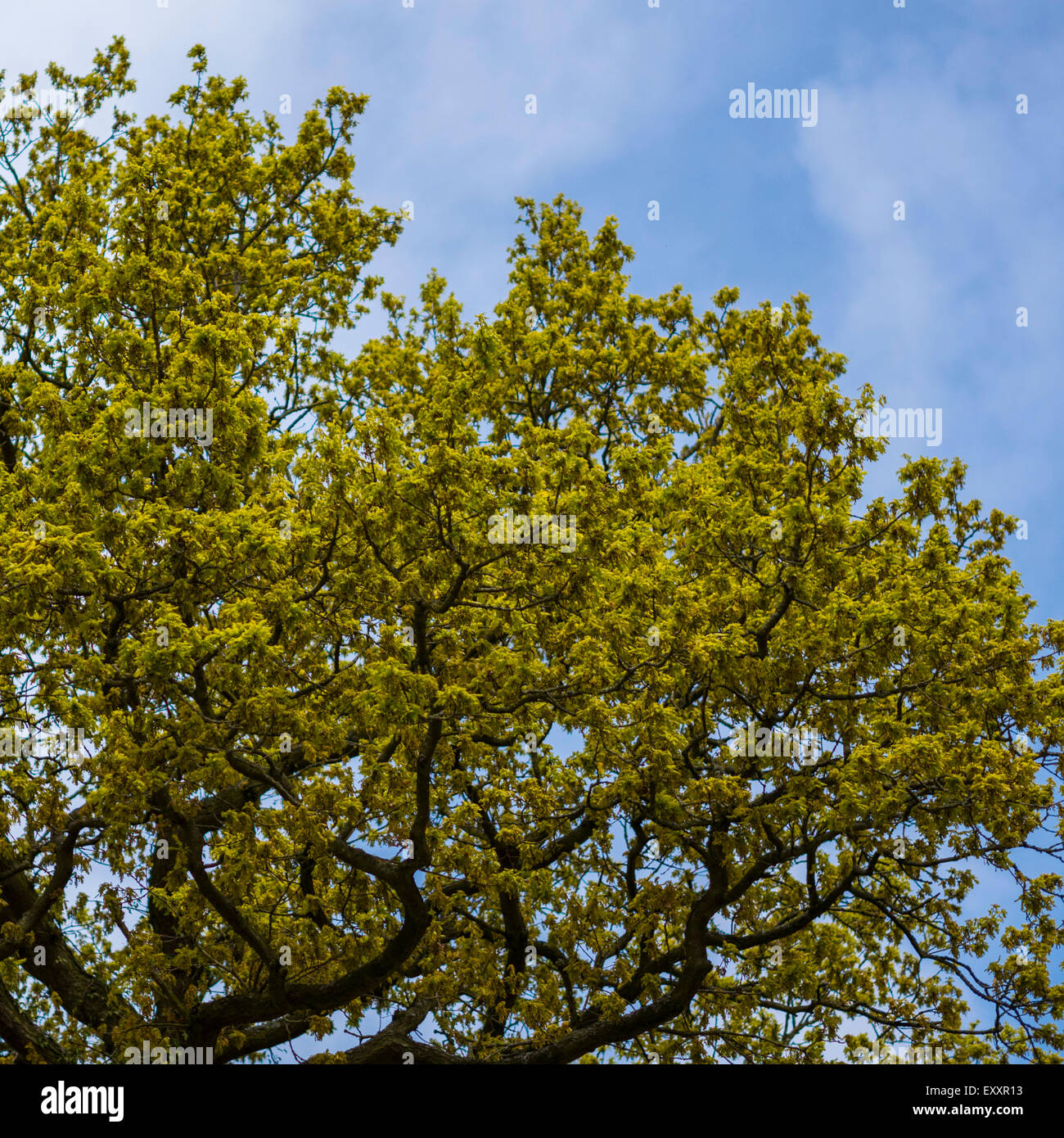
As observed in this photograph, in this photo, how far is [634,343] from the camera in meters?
18.0

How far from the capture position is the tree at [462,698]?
10.1m

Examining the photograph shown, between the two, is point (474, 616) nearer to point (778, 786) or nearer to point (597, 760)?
point (597, 760)

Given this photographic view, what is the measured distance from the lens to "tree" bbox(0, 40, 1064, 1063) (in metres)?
10.1

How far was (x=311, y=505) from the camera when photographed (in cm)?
1074

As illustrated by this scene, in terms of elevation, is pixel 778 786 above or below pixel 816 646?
below

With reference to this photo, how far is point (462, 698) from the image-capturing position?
974 cm
